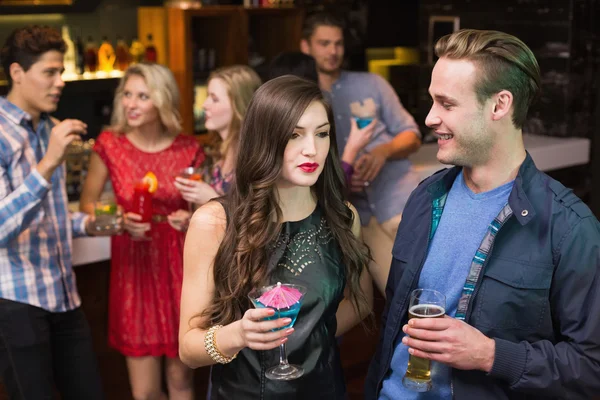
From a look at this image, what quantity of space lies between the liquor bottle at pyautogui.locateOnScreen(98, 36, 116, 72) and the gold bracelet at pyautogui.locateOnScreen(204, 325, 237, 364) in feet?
15.2

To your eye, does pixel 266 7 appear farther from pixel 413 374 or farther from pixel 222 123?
pixel 413 374

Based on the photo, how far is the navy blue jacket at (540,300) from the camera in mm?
1933

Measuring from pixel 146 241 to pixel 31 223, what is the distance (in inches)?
23.2

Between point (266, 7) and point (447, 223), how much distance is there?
514 centimetres

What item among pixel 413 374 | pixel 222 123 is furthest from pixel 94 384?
pixel 413 374

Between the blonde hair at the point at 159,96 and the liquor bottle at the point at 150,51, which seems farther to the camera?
the liquor bottle at the point at 150,51

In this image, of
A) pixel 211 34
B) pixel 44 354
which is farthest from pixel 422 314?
pixel 211 34

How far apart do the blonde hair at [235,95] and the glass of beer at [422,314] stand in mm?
1716

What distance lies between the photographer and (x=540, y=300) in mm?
1986

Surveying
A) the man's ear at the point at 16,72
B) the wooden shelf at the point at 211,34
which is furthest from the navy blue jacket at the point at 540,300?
the wooden shelf at the point at 211,34

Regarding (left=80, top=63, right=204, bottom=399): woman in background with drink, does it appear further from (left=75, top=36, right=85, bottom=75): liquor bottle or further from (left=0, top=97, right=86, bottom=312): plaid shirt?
(left=75, top=36, right=85, bottom=75): liquor bottle

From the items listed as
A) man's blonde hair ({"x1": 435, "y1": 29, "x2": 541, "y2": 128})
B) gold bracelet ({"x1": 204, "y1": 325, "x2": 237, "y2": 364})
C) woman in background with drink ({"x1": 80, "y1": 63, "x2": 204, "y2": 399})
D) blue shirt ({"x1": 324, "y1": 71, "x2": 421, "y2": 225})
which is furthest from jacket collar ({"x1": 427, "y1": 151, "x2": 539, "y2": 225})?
blue shirt ({"x1": 324, "y1": 71, "x2": 421, "y2": 225})

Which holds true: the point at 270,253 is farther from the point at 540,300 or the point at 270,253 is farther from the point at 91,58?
the point at 91,58

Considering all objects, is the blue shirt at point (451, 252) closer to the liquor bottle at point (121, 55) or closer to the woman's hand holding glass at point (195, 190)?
the woman's hand holding glass at point (195, 190)
